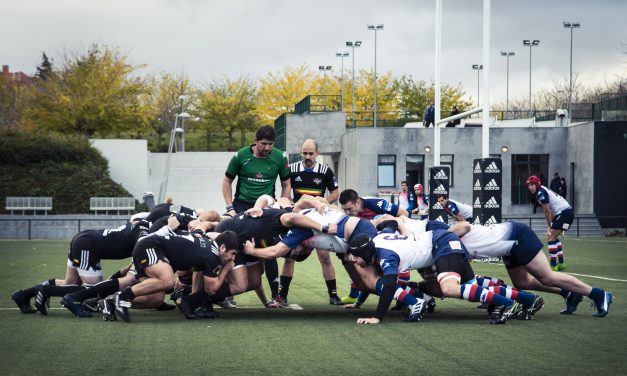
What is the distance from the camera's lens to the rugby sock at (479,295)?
32.7ft

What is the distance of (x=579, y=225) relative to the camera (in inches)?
1543

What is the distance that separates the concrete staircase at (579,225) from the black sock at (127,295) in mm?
28567

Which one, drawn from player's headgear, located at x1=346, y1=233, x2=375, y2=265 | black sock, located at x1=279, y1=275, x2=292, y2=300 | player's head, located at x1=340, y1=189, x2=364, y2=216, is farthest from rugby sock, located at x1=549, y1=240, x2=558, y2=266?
player's headgear, located at x1=346, y1=233, x2=375, y2=265

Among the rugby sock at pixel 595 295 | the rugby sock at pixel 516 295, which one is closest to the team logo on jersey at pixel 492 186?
the rugby sock at pixel 595 295

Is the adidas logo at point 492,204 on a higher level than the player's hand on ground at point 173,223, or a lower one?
lower

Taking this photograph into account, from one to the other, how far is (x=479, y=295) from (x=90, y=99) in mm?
51105

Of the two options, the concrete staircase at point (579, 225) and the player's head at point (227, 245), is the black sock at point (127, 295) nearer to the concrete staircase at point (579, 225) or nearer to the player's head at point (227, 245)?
the player's head at point (227, 245)

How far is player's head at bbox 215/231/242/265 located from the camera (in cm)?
1040

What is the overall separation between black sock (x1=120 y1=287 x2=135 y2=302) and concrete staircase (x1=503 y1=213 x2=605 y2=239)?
1125 inches

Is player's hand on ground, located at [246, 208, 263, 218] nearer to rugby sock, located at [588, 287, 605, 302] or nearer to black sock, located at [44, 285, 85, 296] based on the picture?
black sock, located at [44, 285, 85, 296]

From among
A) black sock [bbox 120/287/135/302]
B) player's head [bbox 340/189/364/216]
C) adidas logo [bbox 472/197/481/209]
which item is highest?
player's head [bbox 340/189/364/216]

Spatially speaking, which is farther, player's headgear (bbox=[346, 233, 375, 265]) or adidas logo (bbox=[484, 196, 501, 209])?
adidas logo (bbox=[484, 196, 501, 209])

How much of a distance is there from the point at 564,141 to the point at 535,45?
74.9 ft

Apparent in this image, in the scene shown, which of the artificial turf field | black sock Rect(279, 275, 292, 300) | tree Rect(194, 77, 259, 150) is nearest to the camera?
the artificial turf field
